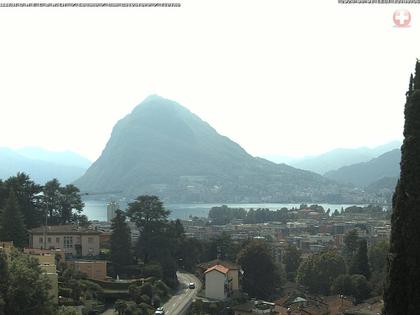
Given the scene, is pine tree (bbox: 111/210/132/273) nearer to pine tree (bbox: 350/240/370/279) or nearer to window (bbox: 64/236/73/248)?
window (bbox: 64/236/73/248)

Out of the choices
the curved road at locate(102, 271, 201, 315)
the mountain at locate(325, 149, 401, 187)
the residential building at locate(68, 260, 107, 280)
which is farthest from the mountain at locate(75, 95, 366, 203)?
the residential building at locate(68, 260, 107, 280)

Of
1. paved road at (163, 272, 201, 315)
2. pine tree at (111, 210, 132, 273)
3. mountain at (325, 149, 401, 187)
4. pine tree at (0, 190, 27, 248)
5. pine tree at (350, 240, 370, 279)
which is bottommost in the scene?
paved road at (163, 272, 201, 315)

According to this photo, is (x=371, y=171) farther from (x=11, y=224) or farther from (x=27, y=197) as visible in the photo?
(x=11, y=224)

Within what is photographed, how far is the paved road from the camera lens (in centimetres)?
2053

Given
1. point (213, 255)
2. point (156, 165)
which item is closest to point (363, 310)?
point (213, 255)

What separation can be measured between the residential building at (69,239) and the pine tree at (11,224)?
3065mm

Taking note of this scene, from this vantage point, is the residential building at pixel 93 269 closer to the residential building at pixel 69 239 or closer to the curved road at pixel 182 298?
the curved road at pixel 182 298

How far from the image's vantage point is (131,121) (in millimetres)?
165375

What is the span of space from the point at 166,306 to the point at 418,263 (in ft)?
44.9

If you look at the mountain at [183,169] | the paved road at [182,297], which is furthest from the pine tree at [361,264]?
the mountain at [183,169]

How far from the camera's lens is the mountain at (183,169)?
137 m

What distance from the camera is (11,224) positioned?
71.2 feet

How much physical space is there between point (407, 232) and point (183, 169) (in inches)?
5414

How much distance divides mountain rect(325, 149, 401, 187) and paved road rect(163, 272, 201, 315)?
435ft
